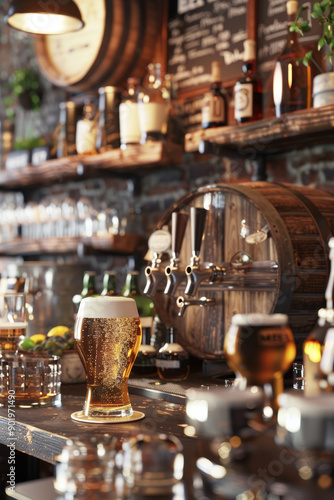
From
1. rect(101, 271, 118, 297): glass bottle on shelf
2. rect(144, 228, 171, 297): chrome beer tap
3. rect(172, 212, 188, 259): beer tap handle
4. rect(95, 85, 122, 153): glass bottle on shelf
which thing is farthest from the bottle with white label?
rect(95, 85, 122, 153): glass bottle on shelf

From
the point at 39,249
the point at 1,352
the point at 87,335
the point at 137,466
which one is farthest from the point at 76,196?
the point at 137,466

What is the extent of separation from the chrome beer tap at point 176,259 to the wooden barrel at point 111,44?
4.56 feet

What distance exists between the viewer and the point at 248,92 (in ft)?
8.38

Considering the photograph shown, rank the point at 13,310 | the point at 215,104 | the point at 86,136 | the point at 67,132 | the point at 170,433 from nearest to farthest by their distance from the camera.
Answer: the point at 170,433 → the point at 13,310 → the point at 215,104 → the point at 86,136 → the point at 67,132

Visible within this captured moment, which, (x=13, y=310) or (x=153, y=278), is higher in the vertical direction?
(x=153, y=278)

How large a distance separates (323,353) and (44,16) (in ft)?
7.49

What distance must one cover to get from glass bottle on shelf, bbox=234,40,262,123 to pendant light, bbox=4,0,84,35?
722mm

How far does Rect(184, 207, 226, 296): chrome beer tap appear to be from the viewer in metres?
2.02

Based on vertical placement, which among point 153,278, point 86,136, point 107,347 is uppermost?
point 86,136

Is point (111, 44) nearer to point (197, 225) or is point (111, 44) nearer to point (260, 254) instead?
point (197, 225)

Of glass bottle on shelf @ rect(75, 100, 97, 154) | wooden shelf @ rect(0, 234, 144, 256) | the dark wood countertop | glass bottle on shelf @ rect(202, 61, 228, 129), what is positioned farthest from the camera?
glass bottle on shelf @ rect(75, 100, 97, 154)

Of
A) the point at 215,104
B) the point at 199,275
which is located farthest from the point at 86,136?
the point at 199,275

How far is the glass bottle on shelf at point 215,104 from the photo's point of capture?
8.84ft

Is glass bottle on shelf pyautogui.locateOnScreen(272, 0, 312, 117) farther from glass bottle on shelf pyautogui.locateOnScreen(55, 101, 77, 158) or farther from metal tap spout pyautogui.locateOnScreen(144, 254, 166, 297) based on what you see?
glass bottle on shelf pyautogui.locateOnScreen(55, 101, 77, 158)
